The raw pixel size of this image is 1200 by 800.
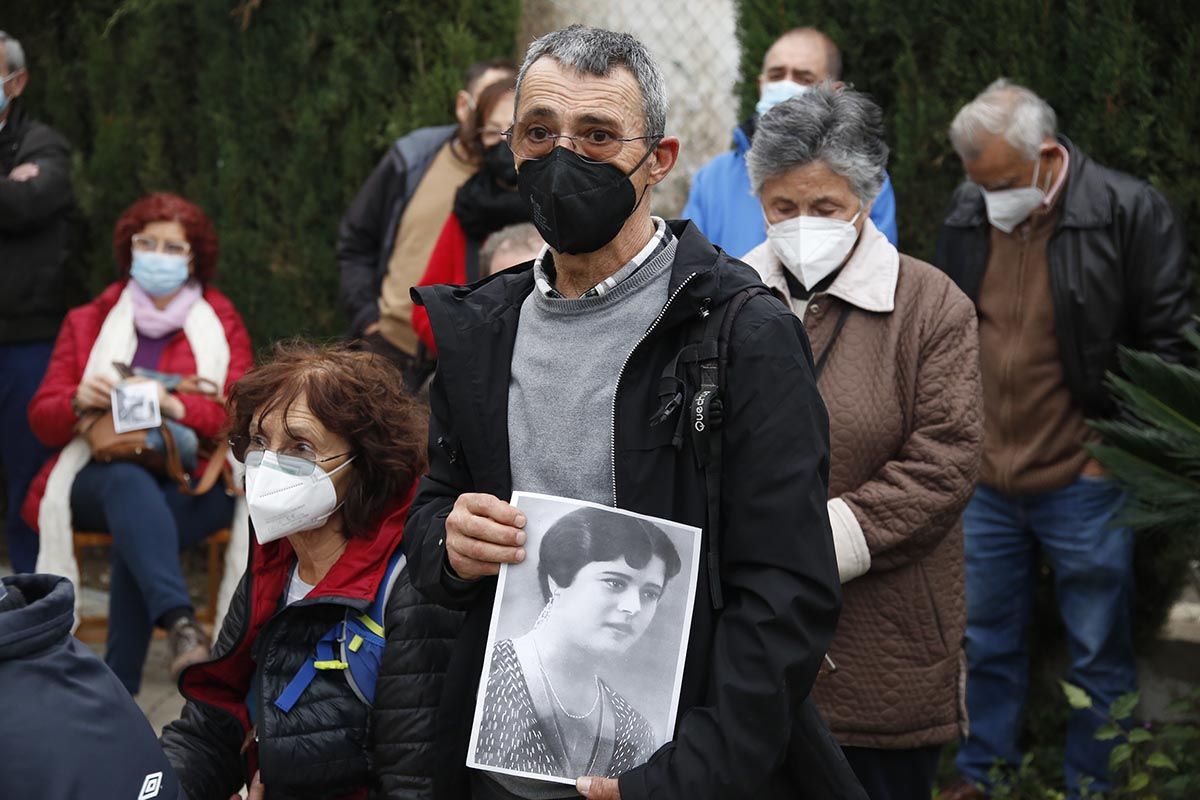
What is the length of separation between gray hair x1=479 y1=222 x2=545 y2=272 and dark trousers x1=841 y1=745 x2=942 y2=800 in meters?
1.97

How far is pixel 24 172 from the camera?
633 centimetres

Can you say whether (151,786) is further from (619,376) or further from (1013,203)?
(1013,203)

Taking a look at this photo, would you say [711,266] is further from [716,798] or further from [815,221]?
[815,221]

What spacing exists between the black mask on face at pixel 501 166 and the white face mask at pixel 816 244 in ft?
6.30

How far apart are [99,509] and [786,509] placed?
171 inches

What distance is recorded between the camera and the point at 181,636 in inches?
219

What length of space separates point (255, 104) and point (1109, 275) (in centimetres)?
408

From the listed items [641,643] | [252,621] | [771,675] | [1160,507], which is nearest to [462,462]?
[641,643]

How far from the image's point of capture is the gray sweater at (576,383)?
221cm

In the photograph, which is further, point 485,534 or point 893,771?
point 893,771

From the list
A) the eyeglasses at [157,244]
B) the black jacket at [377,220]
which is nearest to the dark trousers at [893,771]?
the black jacket at [377,220]

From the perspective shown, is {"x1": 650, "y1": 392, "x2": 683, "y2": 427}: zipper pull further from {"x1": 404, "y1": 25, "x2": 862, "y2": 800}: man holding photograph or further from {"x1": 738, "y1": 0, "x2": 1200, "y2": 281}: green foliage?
{"x1": 738, "y1": 0, "x2": 1200, "y2": 281}: green foliage

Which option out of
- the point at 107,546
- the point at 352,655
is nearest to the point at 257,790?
the point at 352,655

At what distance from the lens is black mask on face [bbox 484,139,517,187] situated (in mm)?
5164
